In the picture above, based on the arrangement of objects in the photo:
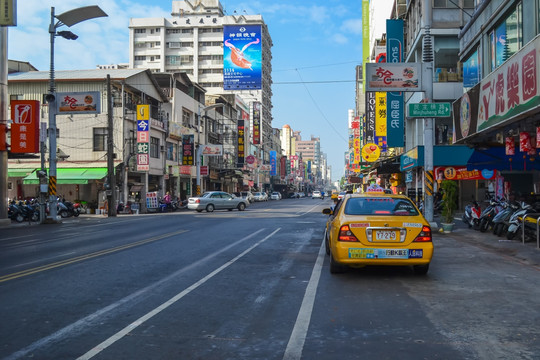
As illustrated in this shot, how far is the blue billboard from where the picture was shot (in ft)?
117

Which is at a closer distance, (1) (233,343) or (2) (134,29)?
(1) (233,343)

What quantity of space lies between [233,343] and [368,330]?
148 centimetres

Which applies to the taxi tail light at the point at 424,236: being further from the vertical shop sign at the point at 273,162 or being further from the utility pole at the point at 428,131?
the vertical shop sign at the point at 273,162

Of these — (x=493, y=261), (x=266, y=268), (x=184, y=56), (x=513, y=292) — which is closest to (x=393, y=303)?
(x=513, y=292)

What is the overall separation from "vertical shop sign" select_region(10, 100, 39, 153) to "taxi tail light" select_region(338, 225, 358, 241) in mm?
21651

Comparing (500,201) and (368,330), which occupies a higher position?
(500,201)

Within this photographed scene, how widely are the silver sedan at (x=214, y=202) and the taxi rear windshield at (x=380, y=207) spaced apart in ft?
91.1

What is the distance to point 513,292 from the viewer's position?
7230mm

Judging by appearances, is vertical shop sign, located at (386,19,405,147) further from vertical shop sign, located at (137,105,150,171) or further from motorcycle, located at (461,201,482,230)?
motorcycle, located at (461,201,482,230)

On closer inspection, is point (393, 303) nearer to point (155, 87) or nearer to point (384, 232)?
A: point (384, 232)

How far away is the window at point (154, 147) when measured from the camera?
4353 centimetres

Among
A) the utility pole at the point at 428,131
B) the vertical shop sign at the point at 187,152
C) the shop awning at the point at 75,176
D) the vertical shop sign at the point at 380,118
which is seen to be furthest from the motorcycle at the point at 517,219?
the vertical shop sign at the point at 187,152

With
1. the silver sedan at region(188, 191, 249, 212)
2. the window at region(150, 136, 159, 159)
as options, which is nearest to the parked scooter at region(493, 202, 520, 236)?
the silver sedan at region(188, 191, 249, 212)

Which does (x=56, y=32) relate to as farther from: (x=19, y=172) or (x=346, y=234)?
(x=346, y=234)
